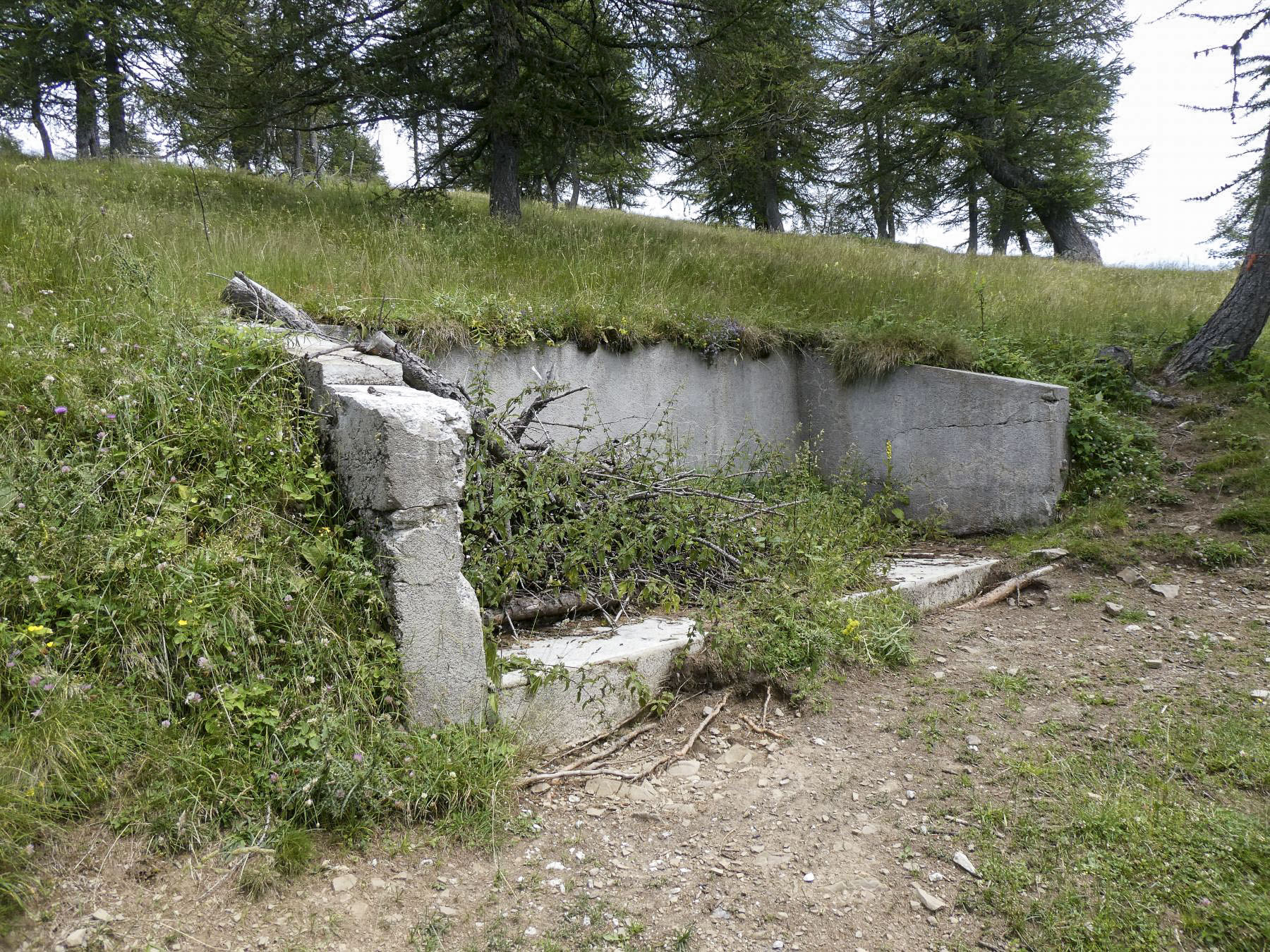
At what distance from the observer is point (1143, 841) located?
254cm

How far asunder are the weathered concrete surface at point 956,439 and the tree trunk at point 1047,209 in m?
12.7

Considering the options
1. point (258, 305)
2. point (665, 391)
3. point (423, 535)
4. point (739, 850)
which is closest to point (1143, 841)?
point (739, 850)

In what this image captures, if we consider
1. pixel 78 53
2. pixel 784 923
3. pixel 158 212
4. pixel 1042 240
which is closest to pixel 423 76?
pixel 158 212

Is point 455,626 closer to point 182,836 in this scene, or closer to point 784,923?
point 182,836

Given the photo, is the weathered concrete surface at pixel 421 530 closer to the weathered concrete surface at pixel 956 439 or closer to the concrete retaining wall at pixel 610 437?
the concrete retaining wall at pixel 610 437

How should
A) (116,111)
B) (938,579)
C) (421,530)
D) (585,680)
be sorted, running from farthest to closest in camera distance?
(116,111)
(938,579)
(585,680)
(421,530)

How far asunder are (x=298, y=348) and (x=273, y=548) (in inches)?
47.2

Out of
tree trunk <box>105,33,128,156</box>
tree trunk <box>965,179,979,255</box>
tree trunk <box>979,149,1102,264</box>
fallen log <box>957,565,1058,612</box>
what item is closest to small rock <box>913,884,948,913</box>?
fallen log <box>957,565,1058,612</box>

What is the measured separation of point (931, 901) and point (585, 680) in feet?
5.22

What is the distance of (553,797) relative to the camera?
3.12 m

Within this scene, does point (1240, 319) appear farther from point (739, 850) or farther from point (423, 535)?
point (423, 535)

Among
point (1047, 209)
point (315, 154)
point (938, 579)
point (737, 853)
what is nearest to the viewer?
point (737, 853)

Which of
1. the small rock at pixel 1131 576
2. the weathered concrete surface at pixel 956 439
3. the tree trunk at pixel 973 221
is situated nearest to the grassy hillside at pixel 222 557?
the weathered concrete surface at pixel 956 439

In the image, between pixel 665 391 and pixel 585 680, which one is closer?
pixel 585 680
